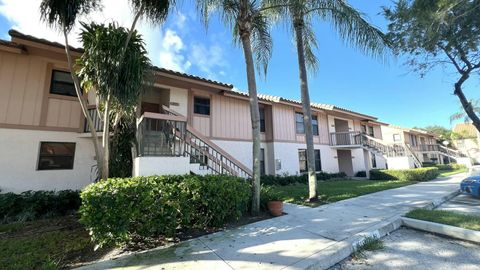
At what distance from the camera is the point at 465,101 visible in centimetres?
1003

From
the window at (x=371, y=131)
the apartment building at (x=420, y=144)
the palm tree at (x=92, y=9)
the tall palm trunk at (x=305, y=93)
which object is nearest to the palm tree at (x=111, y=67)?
the palm tree at (x=92, y=9)

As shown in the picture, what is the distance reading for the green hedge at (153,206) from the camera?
166 inches

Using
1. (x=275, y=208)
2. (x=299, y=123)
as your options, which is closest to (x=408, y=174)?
(x=299, y=123)

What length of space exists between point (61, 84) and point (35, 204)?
4.71m

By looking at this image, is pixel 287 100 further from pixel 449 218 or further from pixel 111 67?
pixel 111 67

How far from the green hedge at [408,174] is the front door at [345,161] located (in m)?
2.91

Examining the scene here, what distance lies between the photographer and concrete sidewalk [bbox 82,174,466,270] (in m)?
3.70

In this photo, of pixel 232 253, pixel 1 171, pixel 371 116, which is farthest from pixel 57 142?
pixel 371 116

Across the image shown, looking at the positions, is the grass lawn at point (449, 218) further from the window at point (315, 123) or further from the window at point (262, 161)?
the window at point (315, 123)

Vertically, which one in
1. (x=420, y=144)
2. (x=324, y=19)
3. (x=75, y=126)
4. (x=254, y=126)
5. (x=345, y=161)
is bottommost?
(x=345, y=161)

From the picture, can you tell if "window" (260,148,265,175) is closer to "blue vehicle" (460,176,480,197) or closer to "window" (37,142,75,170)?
"blue vehicle" (460,176,480,197)

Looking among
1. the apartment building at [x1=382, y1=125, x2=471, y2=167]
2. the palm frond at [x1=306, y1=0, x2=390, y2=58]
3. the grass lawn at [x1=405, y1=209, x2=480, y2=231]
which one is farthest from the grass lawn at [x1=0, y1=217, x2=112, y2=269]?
the apartment building at [x1=382, y1=125, x2=471, y2=167]

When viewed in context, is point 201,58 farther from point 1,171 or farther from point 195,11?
point 1,171

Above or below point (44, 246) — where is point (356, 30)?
above
